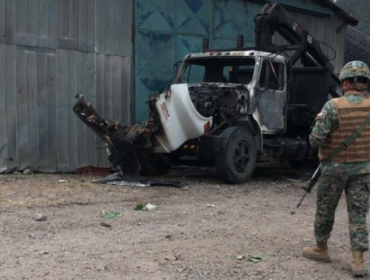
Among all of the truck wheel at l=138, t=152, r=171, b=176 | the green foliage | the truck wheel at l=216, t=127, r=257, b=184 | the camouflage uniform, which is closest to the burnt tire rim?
the truck wheel at l=216, t=127, r=257, b=184

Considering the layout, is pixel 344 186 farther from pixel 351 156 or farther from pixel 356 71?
pixel 356 71

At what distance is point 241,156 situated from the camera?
889 centimetres

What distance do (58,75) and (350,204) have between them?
273 inches

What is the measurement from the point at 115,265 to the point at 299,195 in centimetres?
451

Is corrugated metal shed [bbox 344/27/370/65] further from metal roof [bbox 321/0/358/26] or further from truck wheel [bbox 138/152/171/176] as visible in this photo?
truck wheel [bbox 138/152/171/176]

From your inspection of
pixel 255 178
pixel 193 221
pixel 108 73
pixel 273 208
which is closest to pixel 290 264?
pixel 193 221

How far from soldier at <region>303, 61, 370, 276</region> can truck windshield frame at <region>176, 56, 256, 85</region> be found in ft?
17.0

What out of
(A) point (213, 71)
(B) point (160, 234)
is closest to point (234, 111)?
(A) point (213, 71)

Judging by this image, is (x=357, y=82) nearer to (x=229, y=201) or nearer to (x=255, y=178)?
(x=229, y=201)

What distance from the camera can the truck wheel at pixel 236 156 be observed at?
28.2 feet

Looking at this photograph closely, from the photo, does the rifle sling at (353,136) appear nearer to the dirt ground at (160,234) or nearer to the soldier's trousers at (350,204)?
the soldier's trousers at (350,204)

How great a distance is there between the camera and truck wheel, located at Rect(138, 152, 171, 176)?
9273 millimetres

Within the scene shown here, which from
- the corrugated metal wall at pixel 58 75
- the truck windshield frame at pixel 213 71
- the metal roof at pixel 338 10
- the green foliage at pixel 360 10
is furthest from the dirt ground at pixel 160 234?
the green foliage at pixel 360 10

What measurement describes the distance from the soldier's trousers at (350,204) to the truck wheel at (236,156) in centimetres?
396
